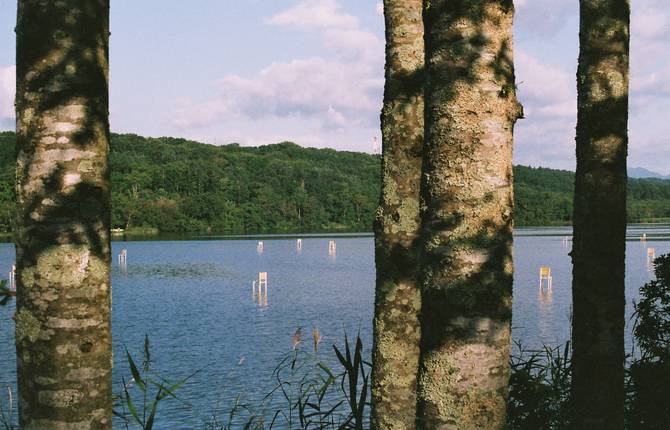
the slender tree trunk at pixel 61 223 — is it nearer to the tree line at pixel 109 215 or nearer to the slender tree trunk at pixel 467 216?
the tree line at pixel 109 215

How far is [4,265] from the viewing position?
6606 cm

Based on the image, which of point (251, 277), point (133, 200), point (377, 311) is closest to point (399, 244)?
point (377, 311)

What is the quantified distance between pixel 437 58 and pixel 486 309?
0.78 meters

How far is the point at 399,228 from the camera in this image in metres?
4.37

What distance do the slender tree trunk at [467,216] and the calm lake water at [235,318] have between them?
160 inches

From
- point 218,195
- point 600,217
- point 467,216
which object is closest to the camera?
point 467,216

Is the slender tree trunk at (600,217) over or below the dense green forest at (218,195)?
below

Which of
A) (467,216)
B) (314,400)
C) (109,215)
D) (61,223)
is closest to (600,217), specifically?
(467,216)

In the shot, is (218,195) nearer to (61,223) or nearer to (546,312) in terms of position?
(546,312)

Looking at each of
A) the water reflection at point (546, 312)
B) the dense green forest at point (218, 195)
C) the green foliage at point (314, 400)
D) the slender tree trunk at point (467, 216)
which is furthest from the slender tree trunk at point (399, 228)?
the dense green forest at point (218, 195)

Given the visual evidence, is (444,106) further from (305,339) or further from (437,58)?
(305,339)

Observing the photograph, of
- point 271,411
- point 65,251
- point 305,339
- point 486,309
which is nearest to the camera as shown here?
point 486,309

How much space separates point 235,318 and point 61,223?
31382 millimetres

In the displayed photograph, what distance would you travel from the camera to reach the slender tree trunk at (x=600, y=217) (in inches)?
181
